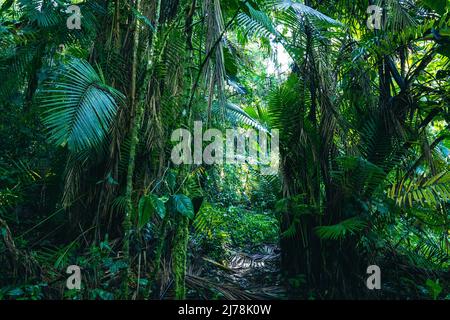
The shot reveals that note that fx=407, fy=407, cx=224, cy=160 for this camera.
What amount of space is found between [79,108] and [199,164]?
3.91ft

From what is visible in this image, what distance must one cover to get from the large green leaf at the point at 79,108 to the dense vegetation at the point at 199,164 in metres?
0.01

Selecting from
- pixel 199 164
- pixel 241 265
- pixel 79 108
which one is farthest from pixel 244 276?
pixel 79 108

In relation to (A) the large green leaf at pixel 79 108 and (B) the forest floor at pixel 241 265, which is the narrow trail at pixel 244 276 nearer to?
(B) the forest floor at pixel 241 265

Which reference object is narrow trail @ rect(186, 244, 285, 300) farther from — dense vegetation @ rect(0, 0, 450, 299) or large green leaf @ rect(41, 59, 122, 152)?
large green leaf @ rect(41, 59, 122, 152)

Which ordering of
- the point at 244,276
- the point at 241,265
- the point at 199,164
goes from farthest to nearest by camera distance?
1. the point at 241,265
2. the point at 244,276
3. the point at 199,164

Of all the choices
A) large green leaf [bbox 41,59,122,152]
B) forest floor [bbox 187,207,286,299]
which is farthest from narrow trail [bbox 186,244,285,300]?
large green leaf [bbox 41,59,122,152]

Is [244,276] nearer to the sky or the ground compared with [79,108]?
nearer to the ground

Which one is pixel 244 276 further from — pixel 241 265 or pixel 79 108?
pixel 79 108

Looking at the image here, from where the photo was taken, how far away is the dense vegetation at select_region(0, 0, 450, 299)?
9.68ft

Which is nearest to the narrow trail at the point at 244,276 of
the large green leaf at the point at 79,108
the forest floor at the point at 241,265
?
the forest floor at the point at 241,265

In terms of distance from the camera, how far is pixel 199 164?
3.56 meters

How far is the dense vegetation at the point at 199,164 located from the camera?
295cm

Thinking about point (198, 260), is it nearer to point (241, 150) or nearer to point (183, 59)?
point (183, 59)

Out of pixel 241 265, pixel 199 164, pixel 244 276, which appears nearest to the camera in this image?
pixel 199 164
